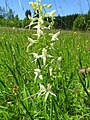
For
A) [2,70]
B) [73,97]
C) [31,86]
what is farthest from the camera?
[2,70]

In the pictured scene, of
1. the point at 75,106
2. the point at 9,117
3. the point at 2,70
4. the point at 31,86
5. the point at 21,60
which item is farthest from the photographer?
the point at 21,60

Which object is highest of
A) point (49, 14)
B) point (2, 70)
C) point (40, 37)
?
point (49, 14)

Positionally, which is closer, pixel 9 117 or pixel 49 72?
pixel 49 72

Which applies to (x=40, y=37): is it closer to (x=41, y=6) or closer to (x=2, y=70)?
(x=41, y=6)

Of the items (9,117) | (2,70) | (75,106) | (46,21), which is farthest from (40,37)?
(2,70)

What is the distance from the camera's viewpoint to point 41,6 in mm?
1225

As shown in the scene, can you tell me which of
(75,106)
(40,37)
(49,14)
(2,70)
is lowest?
(75,106)

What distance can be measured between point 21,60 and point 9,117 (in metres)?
1.22

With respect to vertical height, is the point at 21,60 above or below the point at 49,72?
below

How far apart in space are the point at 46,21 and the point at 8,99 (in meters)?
0.95

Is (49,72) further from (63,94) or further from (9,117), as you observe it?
(63,94)

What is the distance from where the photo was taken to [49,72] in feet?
3.98

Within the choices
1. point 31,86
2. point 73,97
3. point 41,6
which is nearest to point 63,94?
point 73,97

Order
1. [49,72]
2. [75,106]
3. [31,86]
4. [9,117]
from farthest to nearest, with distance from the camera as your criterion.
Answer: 1. [31,86]
2. [75,106]
3. [9,117]
4. [49,72]
